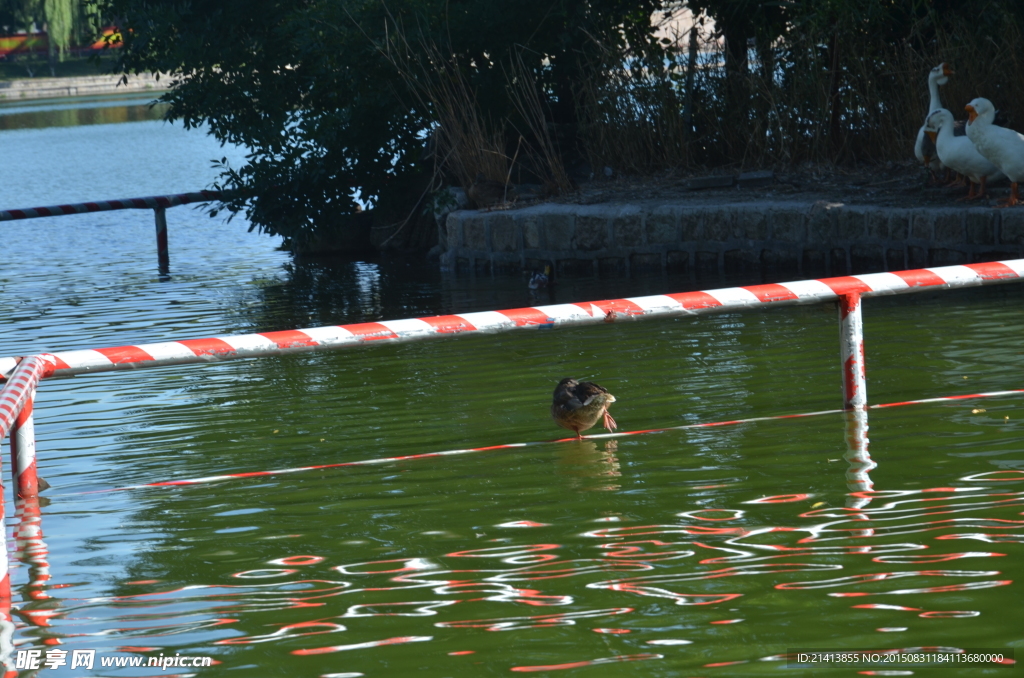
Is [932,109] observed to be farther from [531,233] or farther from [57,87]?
[57,87]

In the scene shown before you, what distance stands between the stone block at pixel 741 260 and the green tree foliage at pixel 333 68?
3.46m

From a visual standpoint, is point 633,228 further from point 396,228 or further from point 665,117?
point 396,228

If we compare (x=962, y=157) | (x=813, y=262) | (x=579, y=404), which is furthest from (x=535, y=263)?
(x=579, y=404)

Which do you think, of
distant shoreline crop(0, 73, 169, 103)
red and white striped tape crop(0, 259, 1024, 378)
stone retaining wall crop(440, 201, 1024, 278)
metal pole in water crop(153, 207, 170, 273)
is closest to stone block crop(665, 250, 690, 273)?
stone retaining wall crop(440, 201, 1024, 278)

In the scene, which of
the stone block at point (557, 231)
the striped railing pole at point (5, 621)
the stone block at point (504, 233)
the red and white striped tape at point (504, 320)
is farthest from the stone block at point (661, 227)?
the striped railing pole at point (5, 621)

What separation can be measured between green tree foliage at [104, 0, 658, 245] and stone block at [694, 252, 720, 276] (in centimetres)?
328

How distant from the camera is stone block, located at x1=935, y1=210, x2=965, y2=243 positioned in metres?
10.6

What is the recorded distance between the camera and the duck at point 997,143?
10.4 metres

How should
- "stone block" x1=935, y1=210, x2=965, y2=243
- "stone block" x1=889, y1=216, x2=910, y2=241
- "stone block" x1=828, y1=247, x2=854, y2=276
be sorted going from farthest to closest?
"stone block" x1=828, y1=247, x2=854, y2=276 < "stone block" x1=889, y1=216, x2=910, y2=241 < "stone block" x1=935, y1=210, x2=965, y2=243

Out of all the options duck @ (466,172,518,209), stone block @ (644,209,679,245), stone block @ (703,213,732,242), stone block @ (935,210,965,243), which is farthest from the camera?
duck @ (466,172,518,209)

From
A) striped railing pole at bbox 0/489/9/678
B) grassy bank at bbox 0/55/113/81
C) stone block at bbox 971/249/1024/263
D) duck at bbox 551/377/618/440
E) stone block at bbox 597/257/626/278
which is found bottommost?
striped railing pole at bbox 0/489/9/678

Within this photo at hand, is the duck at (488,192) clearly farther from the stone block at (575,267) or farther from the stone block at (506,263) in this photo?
the stone block at (575,267)

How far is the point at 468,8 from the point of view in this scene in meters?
14.1

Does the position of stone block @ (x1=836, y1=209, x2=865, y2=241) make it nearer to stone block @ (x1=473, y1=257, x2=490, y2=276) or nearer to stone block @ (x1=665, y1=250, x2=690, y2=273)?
stone block @ (x1=665, y1=250, x2=690, y2=273)
